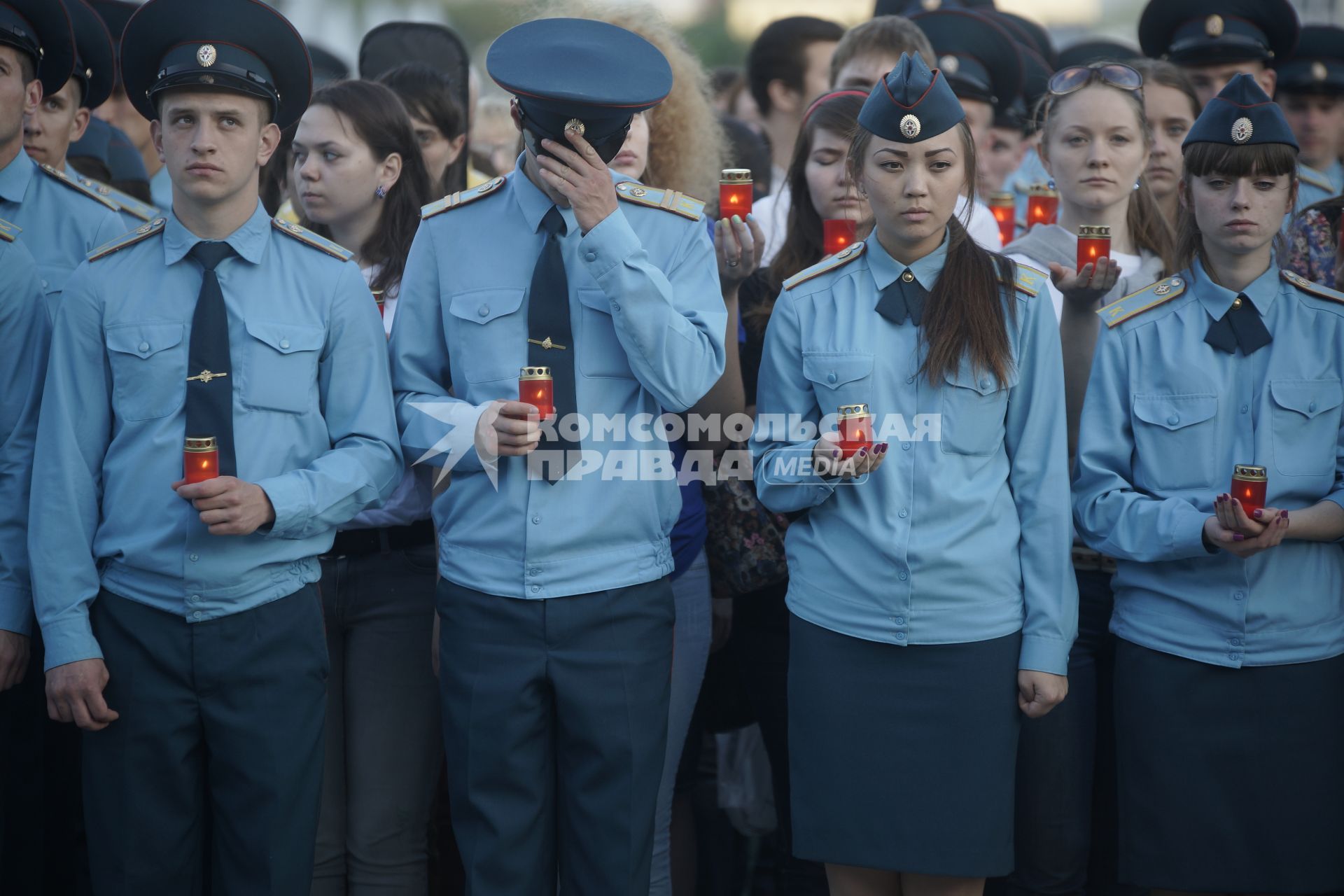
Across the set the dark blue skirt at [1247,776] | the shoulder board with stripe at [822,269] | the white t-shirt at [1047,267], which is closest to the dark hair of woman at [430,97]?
the shoulder board with stripe at [822,269]

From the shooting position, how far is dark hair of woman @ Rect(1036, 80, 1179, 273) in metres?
4.87

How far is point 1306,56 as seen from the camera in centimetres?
643

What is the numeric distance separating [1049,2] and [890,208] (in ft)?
85.8

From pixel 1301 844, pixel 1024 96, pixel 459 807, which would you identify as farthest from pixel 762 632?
pixel 1024 96

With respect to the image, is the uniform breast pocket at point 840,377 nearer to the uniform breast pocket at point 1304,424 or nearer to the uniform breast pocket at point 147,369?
the uniform breast pocket at point 1304,424

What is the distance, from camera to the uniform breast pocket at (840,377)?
382 cm

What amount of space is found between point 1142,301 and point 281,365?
8.33ft

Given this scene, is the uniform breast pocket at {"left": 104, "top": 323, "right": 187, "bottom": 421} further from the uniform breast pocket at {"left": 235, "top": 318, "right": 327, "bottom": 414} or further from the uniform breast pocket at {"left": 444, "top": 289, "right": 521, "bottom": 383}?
the uniform breast pocket at {"left": 444, "top": 289, "right": 521, "bottom": 383}

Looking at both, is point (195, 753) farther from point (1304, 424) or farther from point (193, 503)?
point (1304, 424)

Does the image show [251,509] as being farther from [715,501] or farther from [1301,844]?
[1301,844]

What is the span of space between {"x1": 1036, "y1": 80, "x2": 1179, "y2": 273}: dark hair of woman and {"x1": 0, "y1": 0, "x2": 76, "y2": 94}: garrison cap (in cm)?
351

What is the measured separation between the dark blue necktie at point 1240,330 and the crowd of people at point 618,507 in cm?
1

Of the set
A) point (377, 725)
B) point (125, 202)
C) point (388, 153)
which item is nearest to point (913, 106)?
point (388, 153)

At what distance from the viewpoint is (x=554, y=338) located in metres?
3.77
